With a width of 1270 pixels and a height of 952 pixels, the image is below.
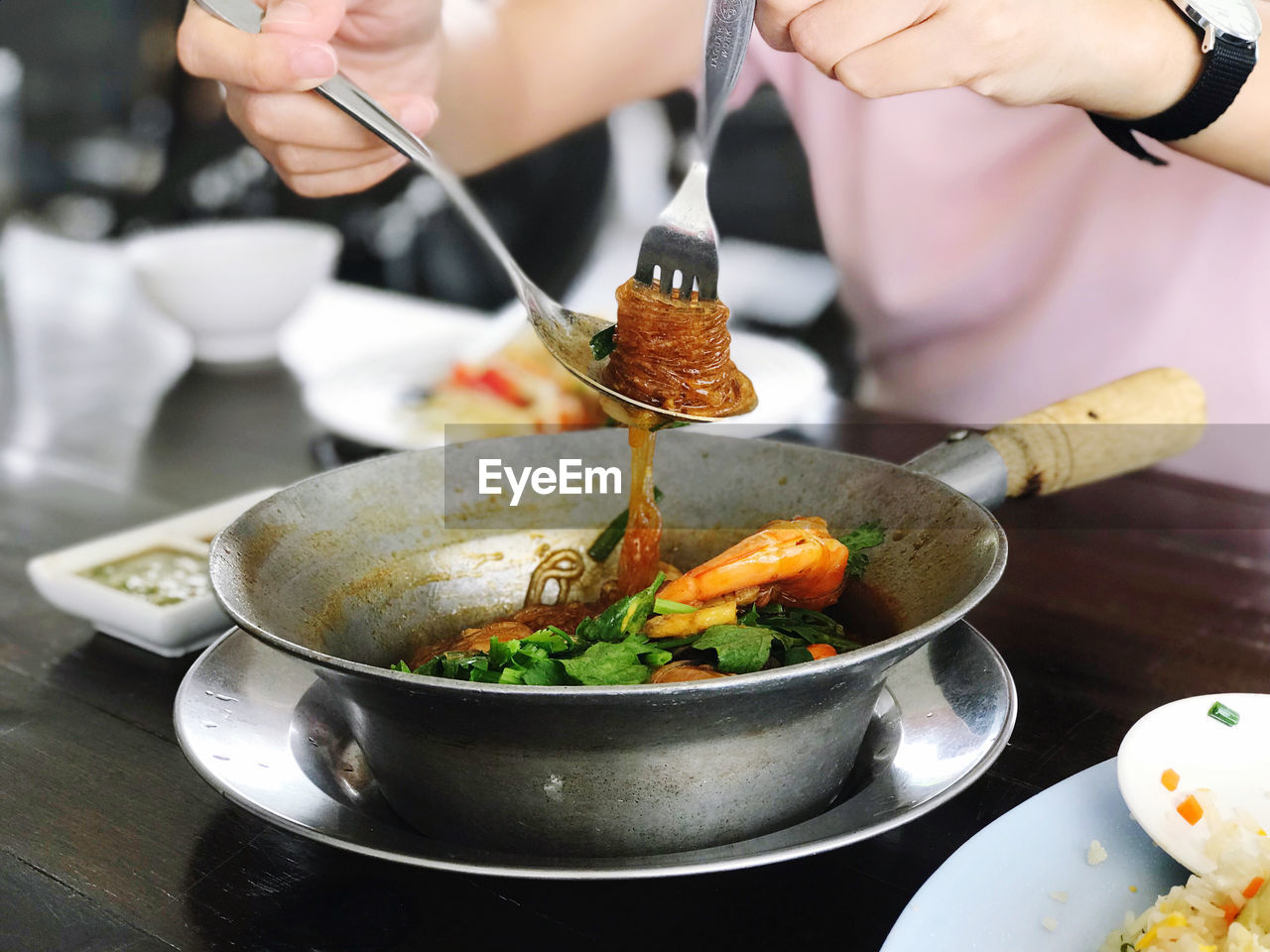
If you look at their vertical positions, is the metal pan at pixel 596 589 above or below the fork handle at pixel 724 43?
below

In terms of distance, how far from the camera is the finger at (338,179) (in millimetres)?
1947

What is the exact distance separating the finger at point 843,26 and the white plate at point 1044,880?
0.98 meters

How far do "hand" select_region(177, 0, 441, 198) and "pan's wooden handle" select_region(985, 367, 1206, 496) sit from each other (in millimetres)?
1120

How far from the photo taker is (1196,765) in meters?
1.14

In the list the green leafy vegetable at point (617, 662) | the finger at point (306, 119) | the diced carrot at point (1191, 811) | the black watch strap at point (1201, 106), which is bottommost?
the diced carrot at point (1191, 811)

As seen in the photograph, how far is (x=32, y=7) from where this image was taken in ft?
23.9

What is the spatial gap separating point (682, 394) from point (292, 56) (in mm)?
721

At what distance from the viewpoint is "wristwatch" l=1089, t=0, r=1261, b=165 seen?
1.88 metres

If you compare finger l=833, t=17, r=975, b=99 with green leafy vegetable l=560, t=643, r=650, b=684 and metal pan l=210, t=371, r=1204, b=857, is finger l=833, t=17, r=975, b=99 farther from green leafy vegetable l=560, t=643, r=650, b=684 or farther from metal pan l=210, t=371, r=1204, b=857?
green leafy vegetable l=560, t=643, r=650, b=684

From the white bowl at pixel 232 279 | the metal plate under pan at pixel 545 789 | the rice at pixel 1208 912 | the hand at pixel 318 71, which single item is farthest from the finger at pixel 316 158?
the rice at pixel 1208 912

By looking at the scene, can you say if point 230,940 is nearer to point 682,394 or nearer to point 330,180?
point 682,394

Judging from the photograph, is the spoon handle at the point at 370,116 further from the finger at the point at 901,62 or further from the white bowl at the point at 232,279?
the white bowl at the point at 232,279

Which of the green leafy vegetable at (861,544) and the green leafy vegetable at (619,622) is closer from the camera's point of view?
the green leafy vegetable at (619,622)

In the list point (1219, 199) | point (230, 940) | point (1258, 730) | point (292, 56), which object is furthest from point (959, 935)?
point (1219, 199)
